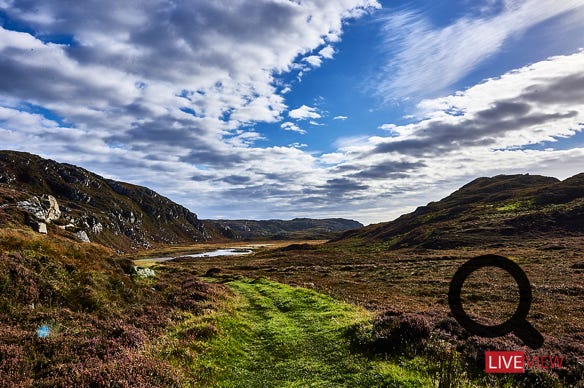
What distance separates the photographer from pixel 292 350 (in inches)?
631

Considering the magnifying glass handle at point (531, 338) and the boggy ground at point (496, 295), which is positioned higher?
the magnifying glass handle at point (531, 338)

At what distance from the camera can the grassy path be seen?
12.0 metres

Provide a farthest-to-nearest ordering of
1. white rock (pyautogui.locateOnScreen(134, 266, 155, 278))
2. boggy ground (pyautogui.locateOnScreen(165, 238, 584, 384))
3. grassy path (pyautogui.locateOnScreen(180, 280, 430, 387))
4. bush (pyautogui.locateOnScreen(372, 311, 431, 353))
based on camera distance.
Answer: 1. white rock (pyautogui.locateOnScreen(134, 266, 155, 278))
2. boggy ground (pyautogui.locateOnScreen(165, 238, 584, 384))
3. bush (pyautogui.locateOnScreen(372, 311, 431, 353))
4. grassy path (pyautogui.locateOnScreen(180, 280, 430, 387))

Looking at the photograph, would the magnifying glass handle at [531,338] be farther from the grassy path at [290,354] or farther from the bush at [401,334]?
the grassy path at [290,354]

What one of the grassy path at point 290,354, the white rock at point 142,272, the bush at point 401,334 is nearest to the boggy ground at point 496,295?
the bush at point 401,334

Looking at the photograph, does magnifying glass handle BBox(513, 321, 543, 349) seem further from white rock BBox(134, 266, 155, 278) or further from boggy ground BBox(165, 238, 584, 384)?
white rock BBox(134, 266, 155, 278)

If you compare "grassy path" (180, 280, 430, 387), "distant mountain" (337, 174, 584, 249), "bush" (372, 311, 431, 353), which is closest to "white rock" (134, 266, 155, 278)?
"grassy path" (180, 280, 430, 387)

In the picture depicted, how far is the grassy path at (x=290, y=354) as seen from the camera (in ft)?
39.3

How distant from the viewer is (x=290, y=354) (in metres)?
15.5

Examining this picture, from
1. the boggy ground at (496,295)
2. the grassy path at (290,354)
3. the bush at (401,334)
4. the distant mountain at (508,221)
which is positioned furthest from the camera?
the distant mountain at (508,221)

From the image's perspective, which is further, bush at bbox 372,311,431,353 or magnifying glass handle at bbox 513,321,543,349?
magnifying glass handle at bbox 513,321,543,349

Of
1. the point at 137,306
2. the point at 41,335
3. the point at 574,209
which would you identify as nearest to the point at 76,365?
the point at 41,335

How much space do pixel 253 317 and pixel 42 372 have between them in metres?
15.0

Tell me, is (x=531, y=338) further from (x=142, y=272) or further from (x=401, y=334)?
(x=142, y=272)
